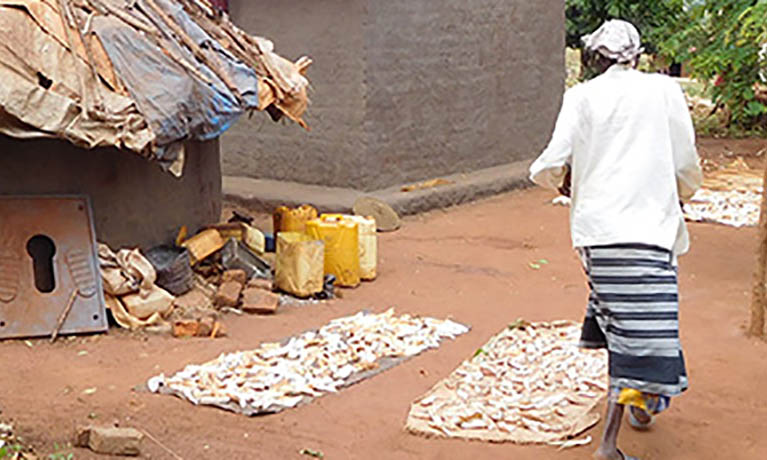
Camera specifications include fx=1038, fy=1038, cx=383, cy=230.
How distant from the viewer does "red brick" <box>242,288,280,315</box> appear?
716 cm

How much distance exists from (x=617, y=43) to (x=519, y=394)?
Result: 195 cm

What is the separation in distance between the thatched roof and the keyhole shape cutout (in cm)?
95

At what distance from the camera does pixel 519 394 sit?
5.36 m

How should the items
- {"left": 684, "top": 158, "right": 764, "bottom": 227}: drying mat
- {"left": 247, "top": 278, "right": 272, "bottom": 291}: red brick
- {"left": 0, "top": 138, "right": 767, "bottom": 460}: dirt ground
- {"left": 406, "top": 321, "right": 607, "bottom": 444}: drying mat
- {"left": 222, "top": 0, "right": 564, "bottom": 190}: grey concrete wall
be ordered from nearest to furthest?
{"left": 0, "top": 138, "right": 767, "bottom": 460}: dirt ground < {"left": 406, "top": 321, "right": 607, "bottom": 444}: drying mat < {"left": 247, "top": 278, "right": 272, "bottom": 291}: red brick < {"left": 684, "top": 158, "right": 764, "bottom": 227}: drying mat < {"left": 222, "top": 0, "right": 564, "bottom": 190}: grey concrete wall

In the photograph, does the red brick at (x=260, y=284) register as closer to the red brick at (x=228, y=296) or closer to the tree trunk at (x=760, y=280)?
the red brick at (x=228, y=296)

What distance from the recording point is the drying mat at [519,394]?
4883 mm

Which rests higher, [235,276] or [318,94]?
[318,94]

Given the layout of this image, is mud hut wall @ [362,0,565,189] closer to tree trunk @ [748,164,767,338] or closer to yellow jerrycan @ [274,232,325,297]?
yellow jerrycan @ [274,232,325,297]

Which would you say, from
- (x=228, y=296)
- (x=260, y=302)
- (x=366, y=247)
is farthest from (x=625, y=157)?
(x=366, y=247)

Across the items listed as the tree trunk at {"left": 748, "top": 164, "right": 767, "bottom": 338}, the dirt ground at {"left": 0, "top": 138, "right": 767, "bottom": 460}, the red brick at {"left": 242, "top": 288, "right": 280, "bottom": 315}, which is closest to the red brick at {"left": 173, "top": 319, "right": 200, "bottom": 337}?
the dirt ground at {"left": 0, "top": 138, "right": 767, "bottom": 460}

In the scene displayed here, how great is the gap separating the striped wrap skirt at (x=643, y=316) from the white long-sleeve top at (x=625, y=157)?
0.07 metres

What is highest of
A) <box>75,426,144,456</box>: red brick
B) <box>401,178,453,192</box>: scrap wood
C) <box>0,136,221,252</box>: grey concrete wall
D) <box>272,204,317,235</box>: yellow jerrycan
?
<box>0,136,221,252</box>: grey concrete wall

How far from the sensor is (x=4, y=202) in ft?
22.3

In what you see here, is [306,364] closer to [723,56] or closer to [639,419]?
[639,419]
